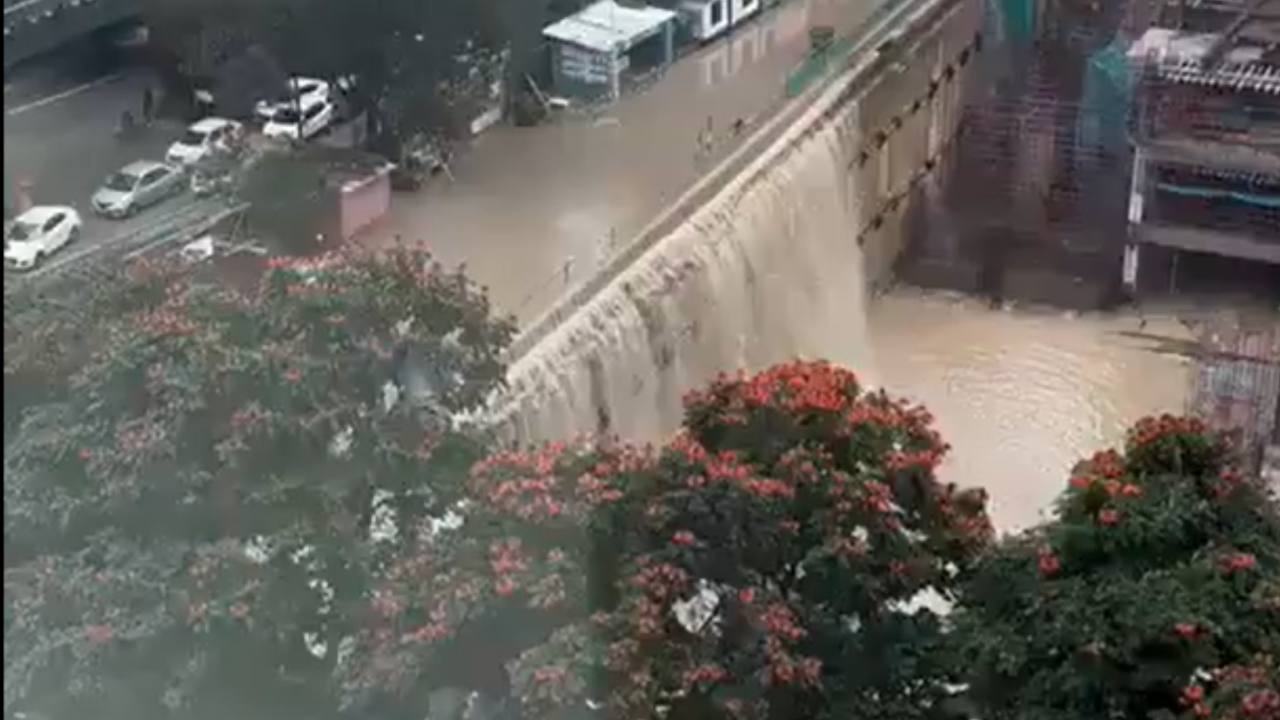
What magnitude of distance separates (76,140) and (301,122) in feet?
0.87

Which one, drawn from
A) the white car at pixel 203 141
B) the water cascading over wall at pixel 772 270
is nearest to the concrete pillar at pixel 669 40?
the water cascading over wall at pixel 772 270

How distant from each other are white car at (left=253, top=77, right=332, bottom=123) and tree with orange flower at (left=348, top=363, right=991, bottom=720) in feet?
1.81

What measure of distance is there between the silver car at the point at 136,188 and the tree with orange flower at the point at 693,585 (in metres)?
0.42

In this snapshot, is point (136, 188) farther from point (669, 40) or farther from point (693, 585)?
point (669, 40)

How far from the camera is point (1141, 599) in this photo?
148 cm

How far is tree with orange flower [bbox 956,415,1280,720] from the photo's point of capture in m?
1.46

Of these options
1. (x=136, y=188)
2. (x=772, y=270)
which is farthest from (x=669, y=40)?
(x=136, y=188)

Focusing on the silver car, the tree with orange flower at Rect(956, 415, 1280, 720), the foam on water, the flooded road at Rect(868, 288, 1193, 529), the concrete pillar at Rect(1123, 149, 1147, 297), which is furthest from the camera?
the concrete pillar at Rect(1123, 149, 1147, 297)

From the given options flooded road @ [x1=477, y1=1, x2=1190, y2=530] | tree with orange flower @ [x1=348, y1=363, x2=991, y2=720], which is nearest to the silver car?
flooded road @ [x1=477, y1=1, x2=1190, y2=530]

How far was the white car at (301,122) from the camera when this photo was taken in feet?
6.45

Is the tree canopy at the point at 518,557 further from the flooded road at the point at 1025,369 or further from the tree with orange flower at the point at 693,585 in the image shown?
the flooded road at the point at 1025,369

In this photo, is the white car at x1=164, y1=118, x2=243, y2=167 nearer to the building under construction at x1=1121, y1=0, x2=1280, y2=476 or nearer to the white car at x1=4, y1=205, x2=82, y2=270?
the white car at x1=4, y1=205, x2=82, y2=270

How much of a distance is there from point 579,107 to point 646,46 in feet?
0.52

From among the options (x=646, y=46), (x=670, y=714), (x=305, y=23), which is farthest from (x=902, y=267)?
(x=670, y=714)
